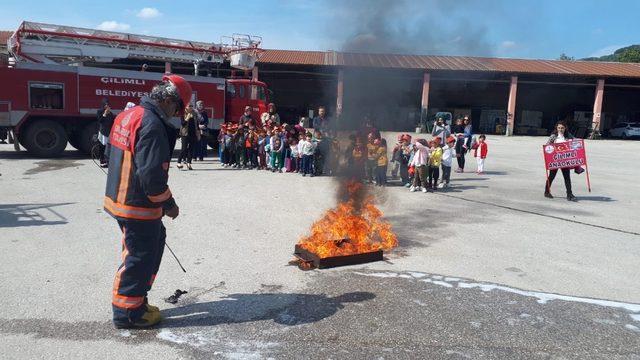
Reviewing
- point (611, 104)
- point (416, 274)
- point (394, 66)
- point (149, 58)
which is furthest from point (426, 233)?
point (611, 104)

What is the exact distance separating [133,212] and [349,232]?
9.37 feet

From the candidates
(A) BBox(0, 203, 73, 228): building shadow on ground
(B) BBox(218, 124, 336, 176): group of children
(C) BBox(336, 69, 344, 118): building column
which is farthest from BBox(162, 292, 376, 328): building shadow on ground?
(B) BBox(218, 124, 336, 176): group of children

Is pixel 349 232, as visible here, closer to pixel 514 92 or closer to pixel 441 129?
pixel 441 129

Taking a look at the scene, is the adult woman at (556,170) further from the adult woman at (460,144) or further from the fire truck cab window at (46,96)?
the fire truck cab window at (46,96)

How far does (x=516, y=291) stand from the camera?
4.65 meters

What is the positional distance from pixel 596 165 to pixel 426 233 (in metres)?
13.8

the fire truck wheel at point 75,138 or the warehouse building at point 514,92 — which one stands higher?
the warehouse building at point 514,92

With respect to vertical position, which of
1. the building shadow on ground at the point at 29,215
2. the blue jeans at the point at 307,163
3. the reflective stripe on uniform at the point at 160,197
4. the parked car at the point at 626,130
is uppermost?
the parked car at the point at 626,130

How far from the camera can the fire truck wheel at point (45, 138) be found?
13.5 metres

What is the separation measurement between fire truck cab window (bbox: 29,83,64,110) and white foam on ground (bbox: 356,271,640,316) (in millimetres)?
12296

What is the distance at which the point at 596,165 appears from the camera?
1755 cm

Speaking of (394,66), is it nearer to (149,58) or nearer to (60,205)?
(60,205)

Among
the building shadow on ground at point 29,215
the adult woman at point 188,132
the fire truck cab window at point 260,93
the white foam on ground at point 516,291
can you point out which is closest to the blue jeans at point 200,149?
the adult woman at point 188,132

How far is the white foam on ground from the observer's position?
173 inches
